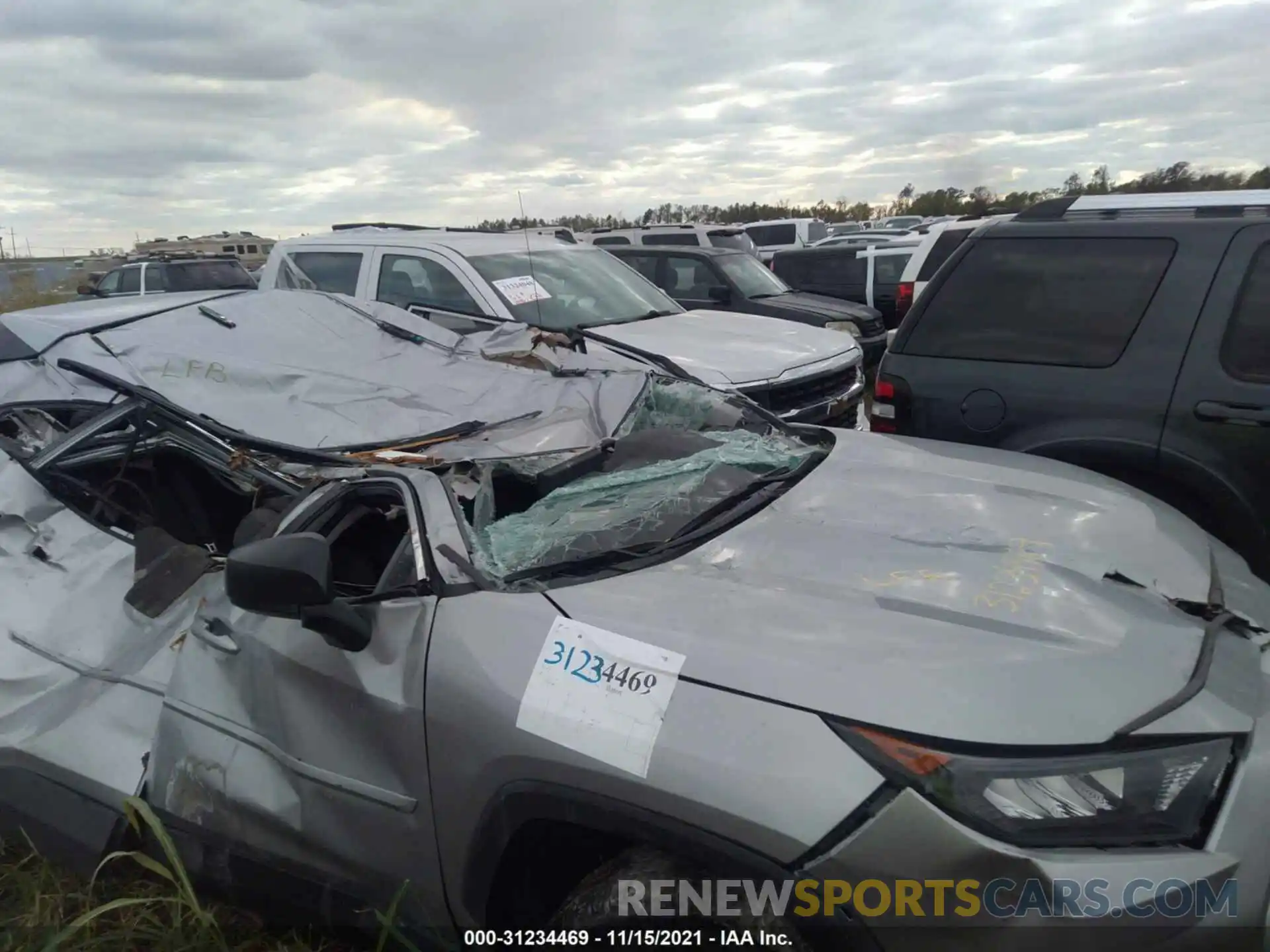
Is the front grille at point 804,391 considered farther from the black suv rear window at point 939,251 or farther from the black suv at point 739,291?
the black suv at point 739,291

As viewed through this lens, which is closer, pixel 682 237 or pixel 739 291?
pixel 739 291

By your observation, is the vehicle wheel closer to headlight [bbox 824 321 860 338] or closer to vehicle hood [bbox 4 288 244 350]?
vehicle hood [bbox 4 288 244 350]

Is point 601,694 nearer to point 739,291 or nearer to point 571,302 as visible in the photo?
point 571,302

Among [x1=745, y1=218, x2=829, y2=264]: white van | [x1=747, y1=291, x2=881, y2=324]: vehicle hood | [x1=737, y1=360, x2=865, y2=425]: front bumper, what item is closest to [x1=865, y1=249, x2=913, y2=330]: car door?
[x1=747, y1=291, x2=881, y2=324]: vehicle hood

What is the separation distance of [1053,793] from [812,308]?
833cm

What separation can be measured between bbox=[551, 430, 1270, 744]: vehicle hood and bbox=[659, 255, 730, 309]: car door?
7.05 meters

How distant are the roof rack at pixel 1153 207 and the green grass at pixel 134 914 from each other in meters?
3.83

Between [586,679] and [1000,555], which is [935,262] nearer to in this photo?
[1000,555]

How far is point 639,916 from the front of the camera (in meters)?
1.65

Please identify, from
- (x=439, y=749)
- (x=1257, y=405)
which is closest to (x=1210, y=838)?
(x=439, y=749)

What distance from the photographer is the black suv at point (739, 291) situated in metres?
9.10

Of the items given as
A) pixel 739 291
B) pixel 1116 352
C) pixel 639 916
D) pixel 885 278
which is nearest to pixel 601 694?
pixel 639 916

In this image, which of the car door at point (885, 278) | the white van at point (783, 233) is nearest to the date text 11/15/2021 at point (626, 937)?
the car door at point (885, 278)

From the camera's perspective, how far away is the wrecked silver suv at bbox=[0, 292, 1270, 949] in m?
1.49
